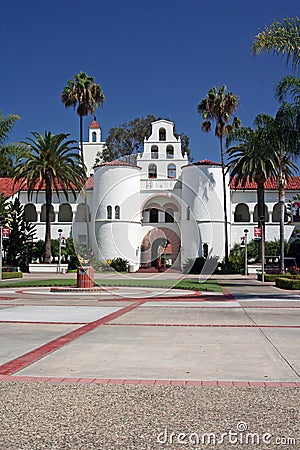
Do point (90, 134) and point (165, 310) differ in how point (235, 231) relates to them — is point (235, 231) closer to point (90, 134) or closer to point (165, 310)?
point (90, 134)

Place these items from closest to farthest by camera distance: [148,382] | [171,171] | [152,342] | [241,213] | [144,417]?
[144,417], [148,382], [152,342], [171,171], [241,213]

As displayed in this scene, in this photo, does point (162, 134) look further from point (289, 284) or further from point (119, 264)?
point (289, 284)

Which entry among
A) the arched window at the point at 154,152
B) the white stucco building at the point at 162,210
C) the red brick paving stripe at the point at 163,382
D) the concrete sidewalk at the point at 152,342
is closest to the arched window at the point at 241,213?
the white stucco building at the point at 162,210

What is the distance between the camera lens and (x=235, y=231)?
2063 inches

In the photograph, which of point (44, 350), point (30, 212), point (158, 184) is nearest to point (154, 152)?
point (158, 184)

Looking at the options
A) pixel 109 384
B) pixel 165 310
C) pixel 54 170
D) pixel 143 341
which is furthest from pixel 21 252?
pixel 109 384

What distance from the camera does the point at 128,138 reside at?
6612 cm

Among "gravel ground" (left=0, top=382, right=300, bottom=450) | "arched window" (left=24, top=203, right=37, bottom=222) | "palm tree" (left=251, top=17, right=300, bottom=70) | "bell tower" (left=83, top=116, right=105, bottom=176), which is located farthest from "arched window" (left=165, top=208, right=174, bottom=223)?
"gravel ground" (left=0, top=382, right=300, bottom=450)

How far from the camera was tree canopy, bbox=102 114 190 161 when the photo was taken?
2586 inches

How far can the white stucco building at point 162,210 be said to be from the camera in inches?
1938

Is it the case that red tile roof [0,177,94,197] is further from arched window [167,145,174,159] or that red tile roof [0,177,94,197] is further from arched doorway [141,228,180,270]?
arched doorway [141,228,180,270]

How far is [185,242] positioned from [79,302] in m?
31.0

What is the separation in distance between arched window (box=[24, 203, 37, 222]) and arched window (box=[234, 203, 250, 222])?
20966 mm

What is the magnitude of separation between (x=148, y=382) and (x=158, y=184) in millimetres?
44563
